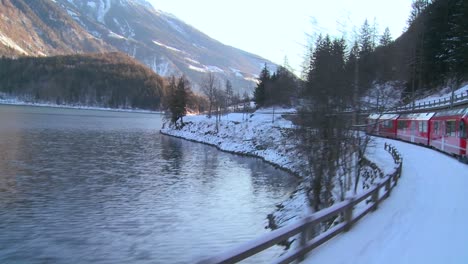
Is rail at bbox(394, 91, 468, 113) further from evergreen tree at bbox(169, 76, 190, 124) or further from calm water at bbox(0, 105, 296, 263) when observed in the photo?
evergreen tree at bbox(169, 76, 190, 124)

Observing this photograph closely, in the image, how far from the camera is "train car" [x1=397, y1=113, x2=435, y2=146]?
117 feet

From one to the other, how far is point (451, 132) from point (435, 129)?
18.5 feet

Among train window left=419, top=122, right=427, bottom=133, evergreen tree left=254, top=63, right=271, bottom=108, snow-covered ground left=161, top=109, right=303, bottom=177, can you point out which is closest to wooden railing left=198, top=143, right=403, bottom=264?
snow-covered ground left=161, top=109, right=303, bottom=177

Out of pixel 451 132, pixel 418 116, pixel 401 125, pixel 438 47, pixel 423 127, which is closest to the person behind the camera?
pixel 451 132

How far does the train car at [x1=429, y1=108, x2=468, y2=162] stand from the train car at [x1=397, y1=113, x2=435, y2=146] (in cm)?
110

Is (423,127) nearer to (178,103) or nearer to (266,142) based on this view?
(266,142)

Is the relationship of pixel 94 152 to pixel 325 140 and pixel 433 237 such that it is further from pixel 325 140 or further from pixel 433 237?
pixel 433 237

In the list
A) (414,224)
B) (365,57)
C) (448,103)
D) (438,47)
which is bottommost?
(414,224)

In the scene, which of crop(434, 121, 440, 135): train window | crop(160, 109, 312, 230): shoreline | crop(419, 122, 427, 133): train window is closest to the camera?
crop(160, 109, 312, 230): shoreline

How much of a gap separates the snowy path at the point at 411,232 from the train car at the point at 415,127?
21145 mm

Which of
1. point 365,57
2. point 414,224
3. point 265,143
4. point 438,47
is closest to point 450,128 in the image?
point 365,57

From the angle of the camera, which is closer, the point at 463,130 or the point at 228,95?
the point at 463,130

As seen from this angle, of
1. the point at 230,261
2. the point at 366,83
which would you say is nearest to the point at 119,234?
the point at 366,83

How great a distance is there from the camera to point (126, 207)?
19562 mm
